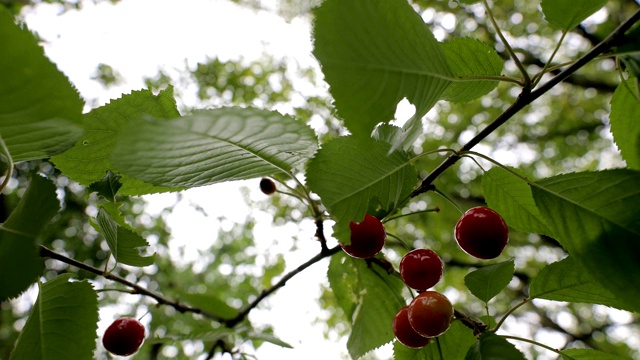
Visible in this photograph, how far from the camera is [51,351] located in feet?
3.78

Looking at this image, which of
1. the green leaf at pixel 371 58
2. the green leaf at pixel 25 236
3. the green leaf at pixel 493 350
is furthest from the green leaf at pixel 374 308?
the green leaf at pixel 25 236

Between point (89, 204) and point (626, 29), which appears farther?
point (89, 204)

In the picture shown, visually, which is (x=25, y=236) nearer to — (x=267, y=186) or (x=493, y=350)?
(x=493, y=350)

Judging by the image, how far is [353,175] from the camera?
1.10 m

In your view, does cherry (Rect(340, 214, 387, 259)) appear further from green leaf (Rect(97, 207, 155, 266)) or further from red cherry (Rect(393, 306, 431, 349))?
green leaf (Rect(97, 207, 155, 266))

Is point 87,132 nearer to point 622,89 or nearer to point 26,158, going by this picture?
point 26,158

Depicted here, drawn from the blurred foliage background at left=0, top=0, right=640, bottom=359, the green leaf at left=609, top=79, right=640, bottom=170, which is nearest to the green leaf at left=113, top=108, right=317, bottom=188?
the green leaf at left=609, top=79, right=640, bottom=170

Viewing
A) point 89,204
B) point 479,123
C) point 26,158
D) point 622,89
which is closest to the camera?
point 26,158

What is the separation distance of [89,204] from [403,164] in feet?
20.2

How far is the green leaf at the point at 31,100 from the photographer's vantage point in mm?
726

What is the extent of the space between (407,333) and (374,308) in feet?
1.48

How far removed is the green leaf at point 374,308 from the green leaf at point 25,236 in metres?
1.07

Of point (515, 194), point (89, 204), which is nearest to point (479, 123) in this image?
point (89, 204)

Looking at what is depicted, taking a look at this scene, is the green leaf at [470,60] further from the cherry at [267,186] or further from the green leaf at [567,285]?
the cherry at [267,186]
